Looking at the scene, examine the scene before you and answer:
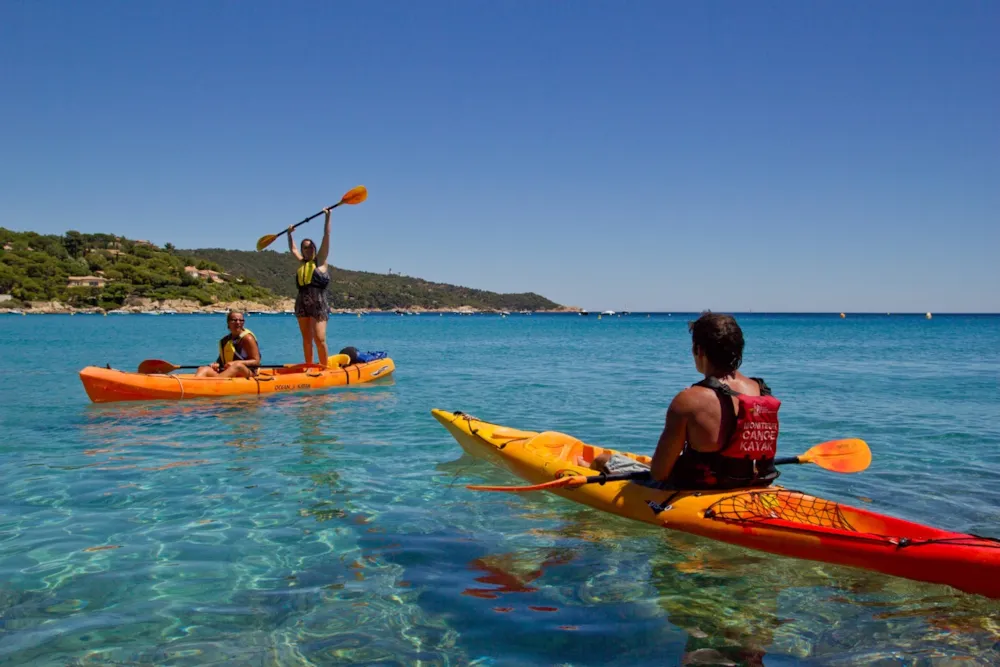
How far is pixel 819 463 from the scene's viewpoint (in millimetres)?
5156

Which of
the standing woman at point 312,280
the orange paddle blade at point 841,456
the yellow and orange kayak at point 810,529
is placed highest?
the standing woman at point 312,280

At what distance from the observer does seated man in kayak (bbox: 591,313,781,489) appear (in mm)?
4164

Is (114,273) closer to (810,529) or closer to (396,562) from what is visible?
(396,562)

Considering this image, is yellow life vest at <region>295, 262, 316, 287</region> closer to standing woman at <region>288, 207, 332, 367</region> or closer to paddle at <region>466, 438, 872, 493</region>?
standing woman at <region>288, 207, 332, 367</region>

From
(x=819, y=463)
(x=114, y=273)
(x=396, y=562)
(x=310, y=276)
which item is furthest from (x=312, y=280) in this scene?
(x=114, y=273)

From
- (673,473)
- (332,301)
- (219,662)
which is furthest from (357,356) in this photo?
(332,301)

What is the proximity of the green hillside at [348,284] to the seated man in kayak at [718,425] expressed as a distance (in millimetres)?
135097

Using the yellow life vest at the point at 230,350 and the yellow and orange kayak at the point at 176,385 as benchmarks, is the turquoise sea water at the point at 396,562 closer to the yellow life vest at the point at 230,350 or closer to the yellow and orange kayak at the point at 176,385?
the yellow and orange kayak at the point at 176,385

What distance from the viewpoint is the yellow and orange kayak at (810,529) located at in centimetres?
359

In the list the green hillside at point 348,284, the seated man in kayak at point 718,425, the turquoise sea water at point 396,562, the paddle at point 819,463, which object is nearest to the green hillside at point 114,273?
the green hillside at point 348,284

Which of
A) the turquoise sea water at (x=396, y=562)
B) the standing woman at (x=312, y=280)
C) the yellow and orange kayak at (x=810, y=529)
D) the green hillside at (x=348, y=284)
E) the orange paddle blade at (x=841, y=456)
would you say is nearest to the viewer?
the turquoise sea water at (x=396, y=562)

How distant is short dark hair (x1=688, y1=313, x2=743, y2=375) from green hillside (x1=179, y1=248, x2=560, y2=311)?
13524 cm

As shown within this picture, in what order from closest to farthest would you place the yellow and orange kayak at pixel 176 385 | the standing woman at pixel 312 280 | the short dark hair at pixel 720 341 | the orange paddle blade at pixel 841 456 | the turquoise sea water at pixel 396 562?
1. the turquoise sea water at pixel 396 562
2. the short dark hair at pixel 720 341
3. the orange paddle blade at pixel 841 456
4. the yellow and orange kayak at pixel 176 385
5. the standing woman at pixel 312 280

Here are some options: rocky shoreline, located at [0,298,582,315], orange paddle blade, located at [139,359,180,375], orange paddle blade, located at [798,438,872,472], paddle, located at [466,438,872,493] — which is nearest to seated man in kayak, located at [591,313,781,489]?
paddle, located at [466,438,872,493]
